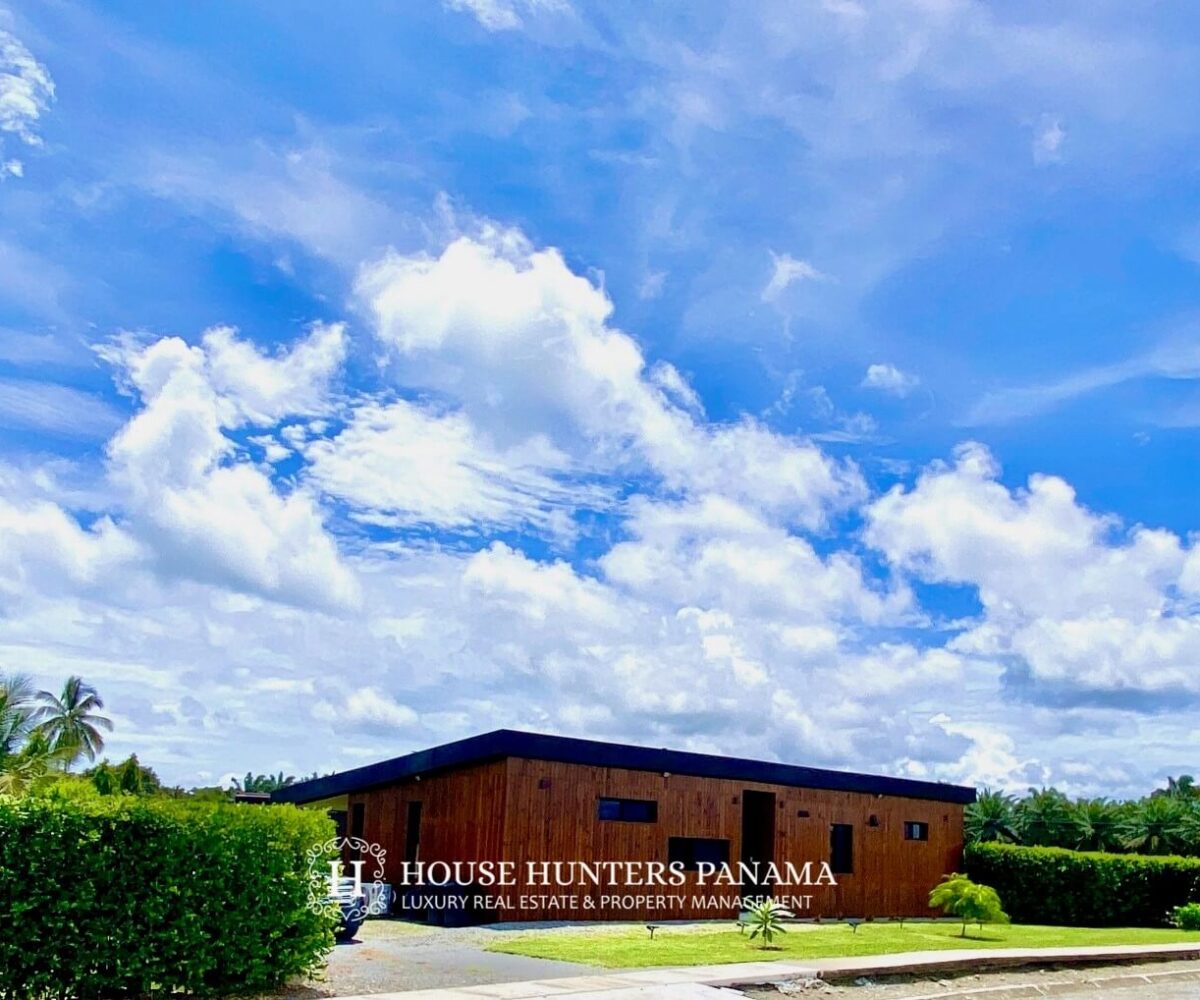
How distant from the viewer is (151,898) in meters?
10.1

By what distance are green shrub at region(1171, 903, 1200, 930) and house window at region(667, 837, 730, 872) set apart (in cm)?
962

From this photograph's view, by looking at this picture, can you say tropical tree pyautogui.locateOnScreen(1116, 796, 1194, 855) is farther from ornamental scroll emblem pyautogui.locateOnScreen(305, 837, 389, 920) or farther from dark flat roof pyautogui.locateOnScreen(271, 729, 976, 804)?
ornamental scroll emblem pyautogui.locateOnScreen(305, 837, 389, 920)

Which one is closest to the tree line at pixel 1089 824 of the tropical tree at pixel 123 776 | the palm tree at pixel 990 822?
the palm tree at pixel 990 822

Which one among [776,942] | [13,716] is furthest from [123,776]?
[776,942]

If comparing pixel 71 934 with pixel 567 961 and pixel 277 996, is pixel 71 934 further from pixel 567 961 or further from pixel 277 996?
pixel 567 961

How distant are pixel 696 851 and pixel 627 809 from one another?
1.90 metres

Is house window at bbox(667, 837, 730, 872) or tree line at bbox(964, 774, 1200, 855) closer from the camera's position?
house window at bbox(667, 837, 730, 872)

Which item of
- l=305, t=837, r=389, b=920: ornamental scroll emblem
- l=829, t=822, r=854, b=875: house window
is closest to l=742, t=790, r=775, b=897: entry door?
l=829, t=822, r=854, b=875: house window

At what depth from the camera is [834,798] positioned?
24.7 m

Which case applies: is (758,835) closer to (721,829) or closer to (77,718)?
(721,829)

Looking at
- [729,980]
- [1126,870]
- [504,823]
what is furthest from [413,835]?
[1126,870]

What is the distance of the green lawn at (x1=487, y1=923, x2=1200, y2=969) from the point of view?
14.6 meters

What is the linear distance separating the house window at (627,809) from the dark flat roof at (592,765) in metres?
0.59

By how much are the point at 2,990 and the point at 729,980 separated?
6.97 meters
